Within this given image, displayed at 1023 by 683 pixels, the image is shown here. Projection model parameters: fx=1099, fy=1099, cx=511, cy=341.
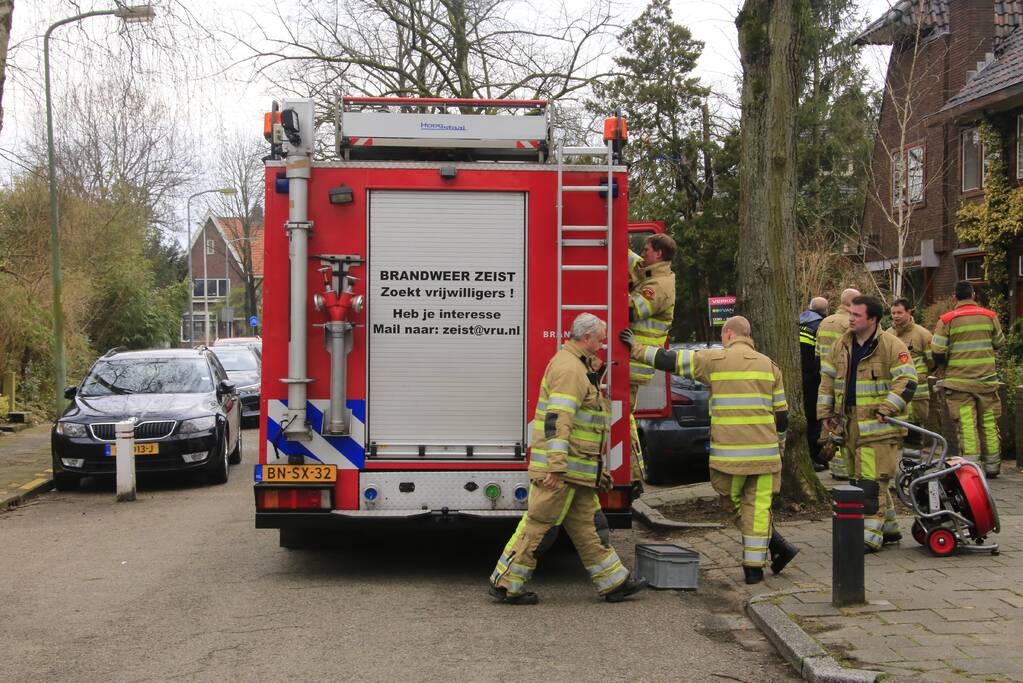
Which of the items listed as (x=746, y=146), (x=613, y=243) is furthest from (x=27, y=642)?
(x=746, y=146)

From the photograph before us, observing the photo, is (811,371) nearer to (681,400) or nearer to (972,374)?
(681,400)

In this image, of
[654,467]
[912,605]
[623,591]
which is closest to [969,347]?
[654,467]

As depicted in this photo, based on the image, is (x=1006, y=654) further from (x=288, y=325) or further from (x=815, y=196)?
(x=815, y=196)

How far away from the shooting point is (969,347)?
35.5 ft

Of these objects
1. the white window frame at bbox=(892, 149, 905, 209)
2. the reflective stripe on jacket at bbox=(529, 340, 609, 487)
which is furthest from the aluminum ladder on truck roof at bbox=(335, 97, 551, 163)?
the white window frame at bbox=(892, 149, 905, 209)

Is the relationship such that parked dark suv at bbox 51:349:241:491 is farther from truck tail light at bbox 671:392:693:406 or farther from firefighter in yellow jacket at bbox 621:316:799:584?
firefighter in yellow jacket at bbox 621:316:799:584

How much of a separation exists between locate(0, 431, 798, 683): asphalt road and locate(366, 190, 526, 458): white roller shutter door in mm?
1095

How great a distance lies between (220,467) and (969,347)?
8465 millimetres

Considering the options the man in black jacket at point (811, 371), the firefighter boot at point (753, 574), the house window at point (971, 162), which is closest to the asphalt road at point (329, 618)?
the firefighter boot at point (753, 574)

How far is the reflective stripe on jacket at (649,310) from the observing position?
7.71 meters

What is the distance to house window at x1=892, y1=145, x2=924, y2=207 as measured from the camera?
22.1m

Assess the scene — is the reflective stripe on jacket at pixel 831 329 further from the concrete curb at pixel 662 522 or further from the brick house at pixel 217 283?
the brick house at pixel 217 283

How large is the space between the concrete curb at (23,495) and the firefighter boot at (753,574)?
8.09m

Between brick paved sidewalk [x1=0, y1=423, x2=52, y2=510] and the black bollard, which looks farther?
brick paved sidewalk [x1=0, y1=423, x2=52, y2=510]
